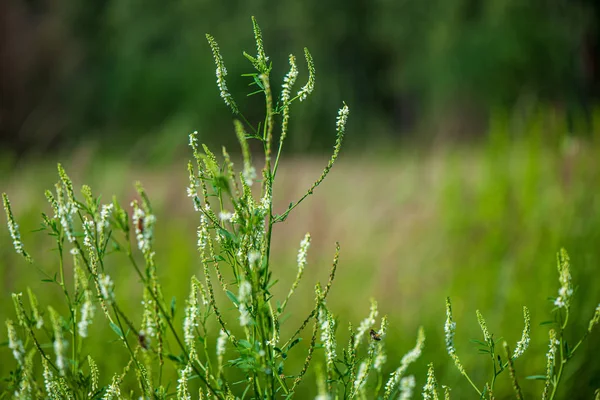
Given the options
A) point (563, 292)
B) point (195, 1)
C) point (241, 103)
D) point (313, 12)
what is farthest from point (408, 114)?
point (563, 292)

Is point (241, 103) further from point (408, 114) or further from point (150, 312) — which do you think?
point (150, 312)

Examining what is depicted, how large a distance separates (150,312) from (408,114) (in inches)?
514

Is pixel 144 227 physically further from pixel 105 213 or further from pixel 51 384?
pixel 51 384

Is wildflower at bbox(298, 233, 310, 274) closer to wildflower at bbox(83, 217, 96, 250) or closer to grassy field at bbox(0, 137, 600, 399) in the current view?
wildflower at bbox(83, 217, 96, 250)

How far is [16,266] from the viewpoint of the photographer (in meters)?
2.98

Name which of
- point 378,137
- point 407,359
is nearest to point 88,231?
point 407,359

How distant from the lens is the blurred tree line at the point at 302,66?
10109 mm

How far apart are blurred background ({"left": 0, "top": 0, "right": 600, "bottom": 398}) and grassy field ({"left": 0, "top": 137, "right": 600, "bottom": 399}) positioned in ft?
0.04

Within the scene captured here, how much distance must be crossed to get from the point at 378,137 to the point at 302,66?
2.23m

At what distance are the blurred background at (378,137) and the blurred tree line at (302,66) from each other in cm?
4

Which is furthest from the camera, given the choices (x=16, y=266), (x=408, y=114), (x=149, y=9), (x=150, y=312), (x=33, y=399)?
(x=408, y=114)

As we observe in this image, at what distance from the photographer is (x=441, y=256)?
3.85 metres

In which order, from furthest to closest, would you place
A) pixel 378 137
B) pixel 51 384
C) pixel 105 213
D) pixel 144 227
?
pixel 378 137 → pixel 51 384 → pixel 105 213 → pixel 144 227

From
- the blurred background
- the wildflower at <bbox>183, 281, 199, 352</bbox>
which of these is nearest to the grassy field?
the blurred background
